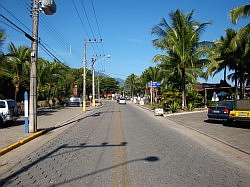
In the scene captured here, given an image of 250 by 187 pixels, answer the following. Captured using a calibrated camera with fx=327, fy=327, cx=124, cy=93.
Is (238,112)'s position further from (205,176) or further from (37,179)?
(37,179)

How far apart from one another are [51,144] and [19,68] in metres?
27.5

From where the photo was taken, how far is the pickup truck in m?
17.6

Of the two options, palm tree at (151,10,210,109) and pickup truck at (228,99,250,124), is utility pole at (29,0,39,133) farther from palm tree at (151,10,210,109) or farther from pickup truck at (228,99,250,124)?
palm tree at (151,10,210,109)

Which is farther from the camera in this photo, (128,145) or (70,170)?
(128,145)

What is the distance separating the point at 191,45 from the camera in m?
32.6

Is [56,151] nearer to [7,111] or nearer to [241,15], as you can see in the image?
[7,111]

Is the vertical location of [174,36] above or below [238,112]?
above

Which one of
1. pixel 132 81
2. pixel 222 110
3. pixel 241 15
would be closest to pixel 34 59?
pixel 222 110

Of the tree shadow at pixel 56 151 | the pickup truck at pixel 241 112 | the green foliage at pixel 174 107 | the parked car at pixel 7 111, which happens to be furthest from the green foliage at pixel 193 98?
the tree shadow at pixel 56 151

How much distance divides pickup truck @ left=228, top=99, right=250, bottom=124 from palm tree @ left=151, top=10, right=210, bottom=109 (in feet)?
48.4

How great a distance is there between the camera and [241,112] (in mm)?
17750

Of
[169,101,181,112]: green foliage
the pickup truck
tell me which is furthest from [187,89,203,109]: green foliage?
the pickup truck

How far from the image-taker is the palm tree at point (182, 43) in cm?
3244

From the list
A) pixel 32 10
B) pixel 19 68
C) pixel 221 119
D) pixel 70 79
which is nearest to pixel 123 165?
pixel 32 10
